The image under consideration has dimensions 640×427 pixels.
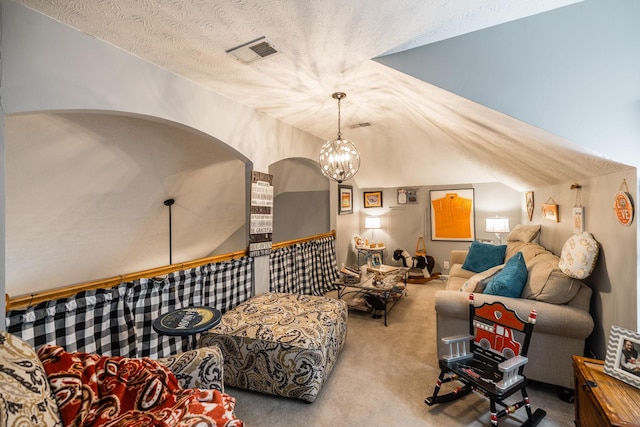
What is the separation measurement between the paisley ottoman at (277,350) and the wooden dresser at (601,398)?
1.51m

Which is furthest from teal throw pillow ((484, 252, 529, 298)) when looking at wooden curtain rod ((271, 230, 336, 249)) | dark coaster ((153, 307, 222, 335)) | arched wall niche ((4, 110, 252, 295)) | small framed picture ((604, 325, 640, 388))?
arched wall niche ((4, 110, 252, 295))

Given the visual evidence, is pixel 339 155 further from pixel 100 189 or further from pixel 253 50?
pixel 100 189

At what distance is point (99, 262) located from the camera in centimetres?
355

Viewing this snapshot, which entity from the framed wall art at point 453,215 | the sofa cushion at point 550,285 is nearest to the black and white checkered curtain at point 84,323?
the sofa cushion at point 550,285

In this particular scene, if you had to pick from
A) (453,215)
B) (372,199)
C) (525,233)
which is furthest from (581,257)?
(372,199)

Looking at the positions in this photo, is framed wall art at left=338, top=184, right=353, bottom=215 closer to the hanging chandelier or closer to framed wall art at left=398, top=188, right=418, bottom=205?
framed wall art at left=398, top=188, right=418, bottom=205

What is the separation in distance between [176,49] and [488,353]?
3061mm

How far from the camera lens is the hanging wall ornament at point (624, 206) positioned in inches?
70.6

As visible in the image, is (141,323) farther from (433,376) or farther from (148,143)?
(433,376)

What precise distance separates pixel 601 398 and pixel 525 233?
3.18 meters

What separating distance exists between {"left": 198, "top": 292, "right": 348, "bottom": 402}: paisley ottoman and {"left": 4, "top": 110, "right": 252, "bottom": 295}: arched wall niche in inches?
64.7

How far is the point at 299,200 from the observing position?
5762 mm

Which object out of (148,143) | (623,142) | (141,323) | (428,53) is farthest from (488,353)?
(148,143)

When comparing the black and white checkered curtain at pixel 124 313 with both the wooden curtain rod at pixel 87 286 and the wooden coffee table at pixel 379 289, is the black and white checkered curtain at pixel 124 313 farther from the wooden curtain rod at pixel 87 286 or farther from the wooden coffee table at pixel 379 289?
the wooden coffee table at pixel 379 289
